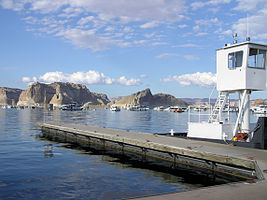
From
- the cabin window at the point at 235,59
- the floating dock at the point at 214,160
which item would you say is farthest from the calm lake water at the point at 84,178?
the cabin window at the point at 235,59

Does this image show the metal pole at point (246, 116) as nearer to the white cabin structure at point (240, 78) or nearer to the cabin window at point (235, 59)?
the white cabin structure at point (240, 78)

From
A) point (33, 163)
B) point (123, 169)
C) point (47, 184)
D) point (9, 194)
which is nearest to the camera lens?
point (9, 194)

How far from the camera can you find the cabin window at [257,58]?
61.9 ft

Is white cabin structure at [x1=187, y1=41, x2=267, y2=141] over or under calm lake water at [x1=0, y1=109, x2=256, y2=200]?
over

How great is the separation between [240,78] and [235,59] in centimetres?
144

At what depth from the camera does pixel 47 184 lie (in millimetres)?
13805

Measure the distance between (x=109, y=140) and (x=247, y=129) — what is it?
1156 centimetres

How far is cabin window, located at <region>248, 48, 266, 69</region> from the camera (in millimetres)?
18859

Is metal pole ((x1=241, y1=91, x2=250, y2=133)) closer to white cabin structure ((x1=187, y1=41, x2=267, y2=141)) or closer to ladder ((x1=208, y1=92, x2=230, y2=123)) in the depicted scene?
white cabin structure ((x1=187, y1=41, x2=267, y2=141))

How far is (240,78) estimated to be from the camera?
1875 centimetres

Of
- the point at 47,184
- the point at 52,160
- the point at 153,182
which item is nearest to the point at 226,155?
the point at 153,182

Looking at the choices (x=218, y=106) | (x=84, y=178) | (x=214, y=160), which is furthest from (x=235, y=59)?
Result: (x=84, y=178)

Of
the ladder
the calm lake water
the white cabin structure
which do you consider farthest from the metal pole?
the calm lake water

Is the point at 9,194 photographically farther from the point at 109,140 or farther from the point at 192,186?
the point at 109,140
